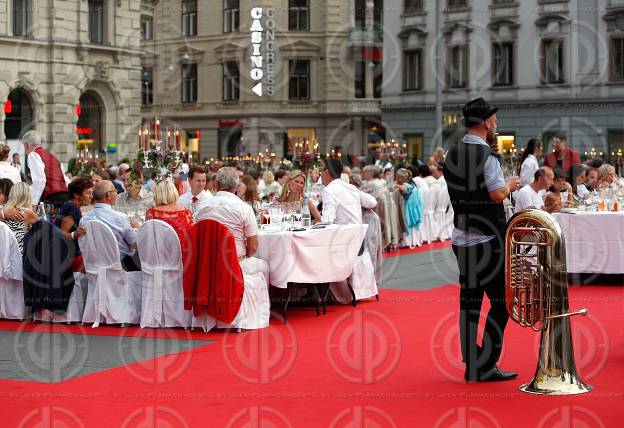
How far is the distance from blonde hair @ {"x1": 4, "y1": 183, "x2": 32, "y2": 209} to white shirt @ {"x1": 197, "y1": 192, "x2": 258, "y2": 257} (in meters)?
2.01

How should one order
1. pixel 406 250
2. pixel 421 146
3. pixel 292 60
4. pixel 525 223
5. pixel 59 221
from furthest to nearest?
pixel 292 60 < pixel 421 146 < pixel 406 250 < pixel 59 221 < pixel 525 223

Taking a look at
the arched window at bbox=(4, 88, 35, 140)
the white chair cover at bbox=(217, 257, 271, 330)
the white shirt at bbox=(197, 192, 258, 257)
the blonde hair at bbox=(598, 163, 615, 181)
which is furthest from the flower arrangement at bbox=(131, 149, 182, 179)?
the arched window at bbox=(4, 88, 35, 140)

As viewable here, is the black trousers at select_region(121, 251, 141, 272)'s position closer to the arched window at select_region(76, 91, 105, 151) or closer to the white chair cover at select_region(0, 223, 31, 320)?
the white chair cover at select_region(0, 223, 31, 320)

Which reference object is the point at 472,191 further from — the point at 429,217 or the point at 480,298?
the point at 429,217

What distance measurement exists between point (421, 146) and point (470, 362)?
134 ft

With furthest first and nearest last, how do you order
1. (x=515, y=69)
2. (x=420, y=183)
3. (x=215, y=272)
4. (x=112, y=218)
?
(x=515, y=69)
(x=420, y=183)
(x=112, y=218)
(x=215, y=272)

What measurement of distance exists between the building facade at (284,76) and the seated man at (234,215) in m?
41.3

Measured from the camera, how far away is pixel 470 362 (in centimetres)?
814

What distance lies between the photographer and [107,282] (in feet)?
36.5

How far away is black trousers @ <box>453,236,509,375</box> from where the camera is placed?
315 inches

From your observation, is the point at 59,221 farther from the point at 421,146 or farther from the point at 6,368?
the point at 421,146

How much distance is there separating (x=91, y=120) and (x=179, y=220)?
27.5m

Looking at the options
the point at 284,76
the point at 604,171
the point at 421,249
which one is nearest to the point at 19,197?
the point at 604,171

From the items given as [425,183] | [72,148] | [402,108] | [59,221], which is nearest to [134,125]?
[72,148]
